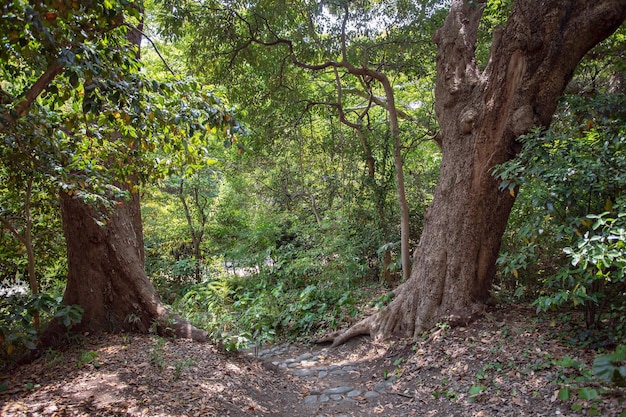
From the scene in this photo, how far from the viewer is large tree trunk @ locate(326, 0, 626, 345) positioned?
4.68 meters

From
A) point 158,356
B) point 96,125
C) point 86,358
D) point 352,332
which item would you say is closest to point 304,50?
point 96,125

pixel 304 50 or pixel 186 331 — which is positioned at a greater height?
pixel 304 50

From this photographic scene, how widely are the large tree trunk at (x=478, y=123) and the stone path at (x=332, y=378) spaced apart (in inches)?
29.7

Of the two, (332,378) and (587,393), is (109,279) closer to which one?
(332,378)

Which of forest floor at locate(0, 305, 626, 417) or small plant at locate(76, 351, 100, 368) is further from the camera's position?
small plant at locate(76, 351, 100, 368)

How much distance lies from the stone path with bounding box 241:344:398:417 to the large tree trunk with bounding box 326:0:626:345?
2.47 feet

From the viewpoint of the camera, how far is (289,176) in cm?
1286

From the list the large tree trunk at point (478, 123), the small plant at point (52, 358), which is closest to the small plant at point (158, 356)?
the small plant at point (52, 358)

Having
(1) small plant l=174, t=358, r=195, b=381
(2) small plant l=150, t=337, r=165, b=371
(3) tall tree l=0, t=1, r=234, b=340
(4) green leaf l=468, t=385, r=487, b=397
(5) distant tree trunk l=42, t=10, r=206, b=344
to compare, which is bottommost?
(4) green leaf l=468, t=385, r=487, b=397

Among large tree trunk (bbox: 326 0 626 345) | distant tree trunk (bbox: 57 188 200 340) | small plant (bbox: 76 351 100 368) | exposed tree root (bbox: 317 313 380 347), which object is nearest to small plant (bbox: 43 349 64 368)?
small plant (bbox: 76 351 100 368)

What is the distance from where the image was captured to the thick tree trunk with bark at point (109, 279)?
5.15m

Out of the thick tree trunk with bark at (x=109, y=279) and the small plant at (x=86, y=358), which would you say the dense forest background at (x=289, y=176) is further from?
the small plant at (x=86, y=358)

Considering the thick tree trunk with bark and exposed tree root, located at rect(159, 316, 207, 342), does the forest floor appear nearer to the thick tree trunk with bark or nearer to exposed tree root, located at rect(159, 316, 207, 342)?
exposed tree root, located at rect(159, 316, 207, 342)

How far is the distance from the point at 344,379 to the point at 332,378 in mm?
171
